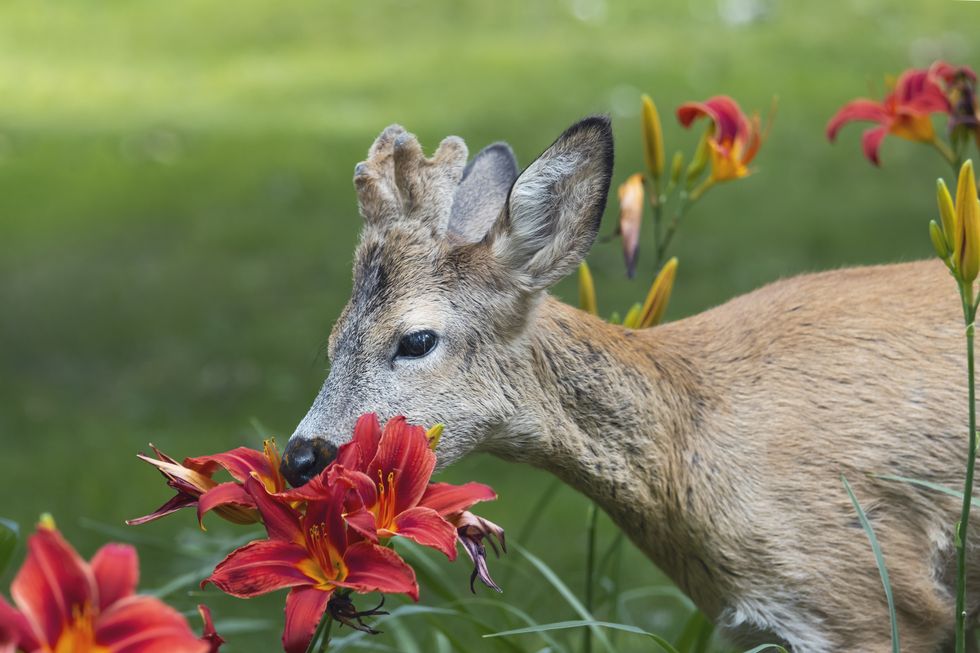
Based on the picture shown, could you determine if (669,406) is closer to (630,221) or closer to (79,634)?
(630,221)

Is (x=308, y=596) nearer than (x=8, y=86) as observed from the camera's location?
Yes

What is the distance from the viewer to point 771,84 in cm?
1155

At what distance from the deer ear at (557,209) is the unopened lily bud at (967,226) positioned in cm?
84

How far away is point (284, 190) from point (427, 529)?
8.05m

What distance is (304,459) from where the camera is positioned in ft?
8.57

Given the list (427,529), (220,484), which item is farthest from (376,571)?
(220,484)

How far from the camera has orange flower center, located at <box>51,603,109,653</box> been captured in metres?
1.60

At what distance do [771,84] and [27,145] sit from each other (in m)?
6.34

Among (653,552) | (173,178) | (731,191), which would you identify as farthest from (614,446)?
(173,178)

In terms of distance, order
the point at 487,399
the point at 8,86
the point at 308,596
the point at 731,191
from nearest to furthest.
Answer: the point at 308,596
the point at 487,399
the point at 731,191
the point at 8,86

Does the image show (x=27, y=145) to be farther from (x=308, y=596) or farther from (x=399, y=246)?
(x=308, y=596)

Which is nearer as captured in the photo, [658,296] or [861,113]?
[658,296]

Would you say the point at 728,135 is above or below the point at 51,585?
above

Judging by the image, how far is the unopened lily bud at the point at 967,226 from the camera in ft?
7.63
